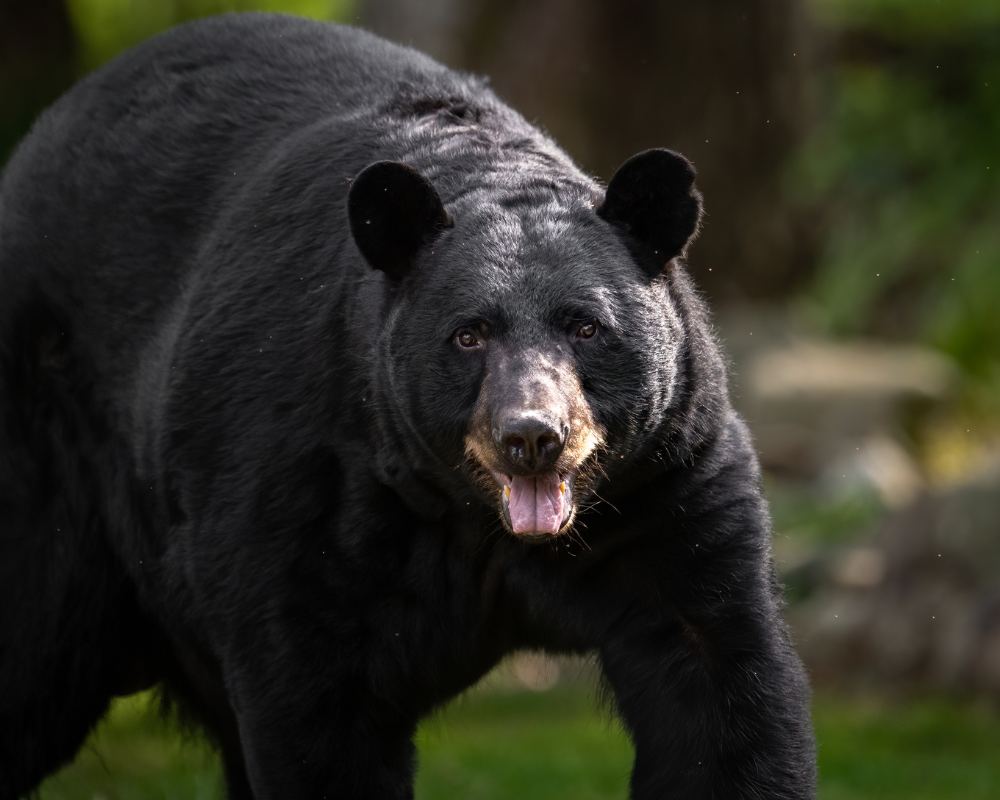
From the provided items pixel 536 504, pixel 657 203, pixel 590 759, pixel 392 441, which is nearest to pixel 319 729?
pixel 392 441

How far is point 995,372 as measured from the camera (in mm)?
17188

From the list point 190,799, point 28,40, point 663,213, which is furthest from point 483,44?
point 663,213

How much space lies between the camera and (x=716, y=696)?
474cm

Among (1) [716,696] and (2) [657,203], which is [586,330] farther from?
(1) [716,696]

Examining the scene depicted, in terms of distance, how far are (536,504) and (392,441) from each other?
1.74 feet

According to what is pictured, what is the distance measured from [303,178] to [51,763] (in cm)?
211

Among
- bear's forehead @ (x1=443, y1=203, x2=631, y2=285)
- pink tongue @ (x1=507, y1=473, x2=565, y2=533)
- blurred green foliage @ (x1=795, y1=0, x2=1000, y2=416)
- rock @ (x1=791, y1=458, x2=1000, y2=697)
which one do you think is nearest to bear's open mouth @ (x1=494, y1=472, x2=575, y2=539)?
pink tongue @ (x1=507, y1=473, x2=565, y2=533)

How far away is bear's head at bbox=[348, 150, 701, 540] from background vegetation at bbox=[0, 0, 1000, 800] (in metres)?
2.57

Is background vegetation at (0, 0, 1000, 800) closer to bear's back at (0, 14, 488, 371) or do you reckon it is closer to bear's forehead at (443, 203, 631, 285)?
bear's back at (0, 14, 488, 371)

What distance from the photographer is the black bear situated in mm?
4551

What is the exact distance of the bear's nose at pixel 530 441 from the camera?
4.19 meters

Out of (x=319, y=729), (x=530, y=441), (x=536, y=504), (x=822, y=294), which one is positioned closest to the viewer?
(x=530, y=441)

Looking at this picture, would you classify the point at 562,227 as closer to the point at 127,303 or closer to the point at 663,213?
the point at 663,213

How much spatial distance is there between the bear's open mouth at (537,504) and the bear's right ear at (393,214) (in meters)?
0.68
